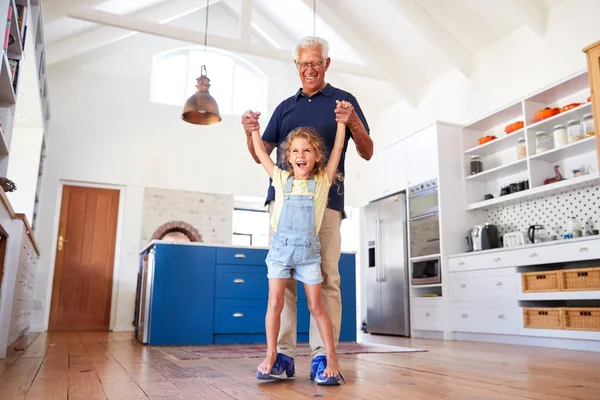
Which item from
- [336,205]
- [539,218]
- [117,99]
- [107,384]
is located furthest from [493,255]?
[117,99]

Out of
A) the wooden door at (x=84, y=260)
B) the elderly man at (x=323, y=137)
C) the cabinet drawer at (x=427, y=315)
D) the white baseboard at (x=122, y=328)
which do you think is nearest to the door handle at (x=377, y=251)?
the cabinet drawer at (x=427, y=315)

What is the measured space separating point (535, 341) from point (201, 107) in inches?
135

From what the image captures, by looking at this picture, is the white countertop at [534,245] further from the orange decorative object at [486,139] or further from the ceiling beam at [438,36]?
the ceiling beam at [438,36]

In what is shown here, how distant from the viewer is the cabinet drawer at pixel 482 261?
14.5ft

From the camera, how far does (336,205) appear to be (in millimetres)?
1952

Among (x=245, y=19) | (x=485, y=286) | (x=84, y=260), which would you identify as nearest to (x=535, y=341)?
(x=485, y=286)

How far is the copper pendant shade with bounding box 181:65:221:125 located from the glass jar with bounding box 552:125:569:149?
303 centimetres

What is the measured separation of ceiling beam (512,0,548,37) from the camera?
16.4ft

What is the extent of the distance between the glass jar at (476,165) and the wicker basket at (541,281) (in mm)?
1454

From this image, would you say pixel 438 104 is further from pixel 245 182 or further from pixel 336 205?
pixel 336 205

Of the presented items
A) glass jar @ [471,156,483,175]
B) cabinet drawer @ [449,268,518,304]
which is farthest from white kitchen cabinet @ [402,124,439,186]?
cabinet drawer @ [449,268,518,304]

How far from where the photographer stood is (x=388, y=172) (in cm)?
622

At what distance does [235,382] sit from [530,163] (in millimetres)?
3819

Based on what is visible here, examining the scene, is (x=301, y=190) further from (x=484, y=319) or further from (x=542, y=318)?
(x=484, y=319)
